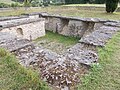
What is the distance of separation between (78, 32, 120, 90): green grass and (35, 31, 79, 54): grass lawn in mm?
3955

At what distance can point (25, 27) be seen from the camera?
369 inches

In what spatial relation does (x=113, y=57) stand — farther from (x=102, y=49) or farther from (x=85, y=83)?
(x=85, y=83)

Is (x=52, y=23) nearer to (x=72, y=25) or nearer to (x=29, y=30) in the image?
(x=72, y=25)

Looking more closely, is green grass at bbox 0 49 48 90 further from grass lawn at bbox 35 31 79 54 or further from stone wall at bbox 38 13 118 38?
stone wall at bbox 38 13 118 38

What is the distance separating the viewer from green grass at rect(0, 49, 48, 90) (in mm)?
2764

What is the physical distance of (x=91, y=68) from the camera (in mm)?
3316

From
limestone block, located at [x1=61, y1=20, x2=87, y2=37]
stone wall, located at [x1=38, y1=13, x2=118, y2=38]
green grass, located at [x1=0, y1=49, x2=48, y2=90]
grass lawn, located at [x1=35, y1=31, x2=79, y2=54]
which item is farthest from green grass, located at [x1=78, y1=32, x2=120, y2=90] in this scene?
limestone block, located at [x1=61, y1=20, x2=87, y2=37]

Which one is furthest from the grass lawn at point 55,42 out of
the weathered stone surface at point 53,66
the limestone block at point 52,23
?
the weathered stone surface at point 53,66

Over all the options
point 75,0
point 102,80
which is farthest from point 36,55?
point 75,0

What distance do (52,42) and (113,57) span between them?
5.84 meters

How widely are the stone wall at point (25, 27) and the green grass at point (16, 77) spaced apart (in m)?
4.93

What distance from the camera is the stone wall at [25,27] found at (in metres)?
A: 8.38

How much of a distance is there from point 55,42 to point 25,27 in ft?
6.85

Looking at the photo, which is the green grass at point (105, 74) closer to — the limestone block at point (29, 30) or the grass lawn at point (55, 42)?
the grass lawn at point (55, 42)
